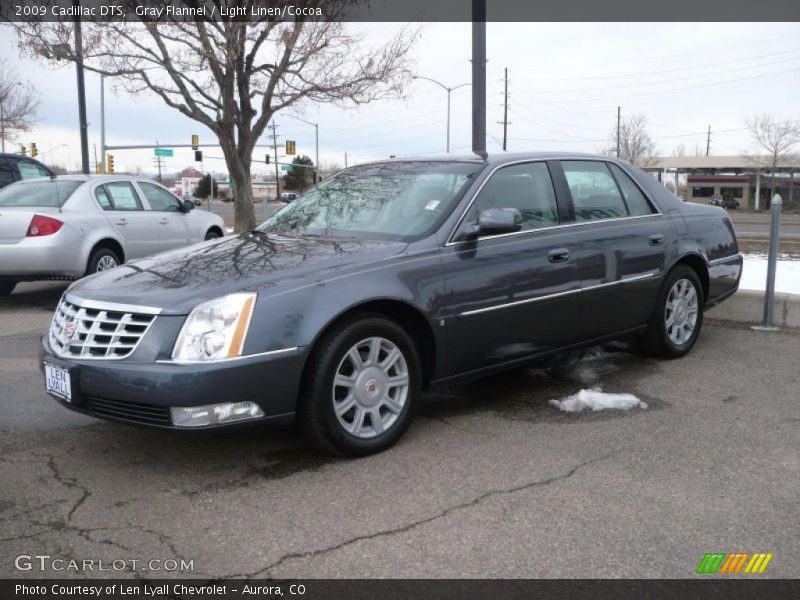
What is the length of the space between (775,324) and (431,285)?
177 inches

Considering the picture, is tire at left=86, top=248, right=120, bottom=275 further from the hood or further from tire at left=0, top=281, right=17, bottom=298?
the hood

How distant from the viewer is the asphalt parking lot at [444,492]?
2.99 m

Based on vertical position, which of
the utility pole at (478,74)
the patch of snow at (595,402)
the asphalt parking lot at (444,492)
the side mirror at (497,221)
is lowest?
the asphalt parking lot at (444,492)

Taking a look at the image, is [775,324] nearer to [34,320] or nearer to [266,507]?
[266,507]

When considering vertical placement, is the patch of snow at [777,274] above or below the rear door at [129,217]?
below

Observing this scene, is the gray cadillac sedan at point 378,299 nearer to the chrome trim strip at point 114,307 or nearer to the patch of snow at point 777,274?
the chrome trim strip at point 114,307

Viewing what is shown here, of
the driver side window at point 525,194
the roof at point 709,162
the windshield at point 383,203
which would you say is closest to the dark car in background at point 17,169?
the windshield at point 383,203

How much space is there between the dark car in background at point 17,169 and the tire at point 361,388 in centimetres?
1044

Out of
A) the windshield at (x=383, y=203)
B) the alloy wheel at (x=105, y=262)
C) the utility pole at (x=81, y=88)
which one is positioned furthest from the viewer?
the utility pole at (x=81, y=88)

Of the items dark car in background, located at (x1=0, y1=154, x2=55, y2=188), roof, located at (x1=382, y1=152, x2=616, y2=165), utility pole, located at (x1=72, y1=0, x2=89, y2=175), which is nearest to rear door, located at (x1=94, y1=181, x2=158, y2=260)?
dark car in background, located at (x1=0, y1=154, x2=55, y2=188)

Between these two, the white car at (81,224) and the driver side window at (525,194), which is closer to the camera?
the driver side window at (525,194)

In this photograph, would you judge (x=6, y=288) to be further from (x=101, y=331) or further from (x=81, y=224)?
(x=101, y=331)

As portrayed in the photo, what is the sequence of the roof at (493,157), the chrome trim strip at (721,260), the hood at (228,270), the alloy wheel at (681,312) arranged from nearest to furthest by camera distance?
1. the hood at (228,270)
2. the roof at (493,157)
3. the alloy wheel at (681,312)
4. the chrome trim strip at (721,260)

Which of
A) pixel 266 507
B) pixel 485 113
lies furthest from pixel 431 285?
pixel 485 113
